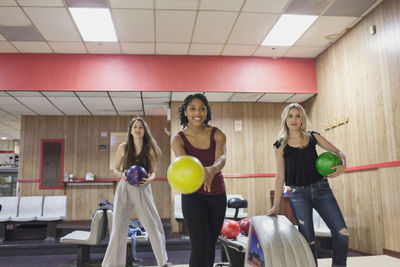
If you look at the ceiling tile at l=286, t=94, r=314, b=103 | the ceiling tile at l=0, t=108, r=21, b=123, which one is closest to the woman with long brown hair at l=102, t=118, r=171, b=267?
the ceiling tile at l=286, t=94, r=314, b=103

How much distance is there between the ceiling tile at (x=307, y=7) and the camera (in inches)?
184

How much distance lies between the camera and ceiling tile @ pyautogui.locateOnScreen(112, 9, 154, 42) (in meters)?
4.88

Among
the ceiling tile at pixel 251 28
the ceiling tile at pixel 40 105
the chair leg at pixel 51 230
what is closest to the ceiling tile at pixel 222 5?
the ceiling tile at pixel 251 28

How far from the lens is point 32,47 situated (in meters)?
5.91

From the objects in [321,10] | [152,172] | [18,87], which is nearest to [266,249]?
[152,172]

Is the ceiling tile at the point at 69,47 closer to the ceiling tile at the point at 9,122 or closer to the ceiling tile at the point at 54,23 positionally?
the ceiling tile at the point at 54,23

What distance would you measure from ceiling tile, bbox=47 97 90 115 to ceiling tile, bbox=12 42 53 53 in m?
0.97

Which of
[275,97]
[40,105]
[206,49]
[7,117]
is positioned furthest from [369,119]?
[7,117]

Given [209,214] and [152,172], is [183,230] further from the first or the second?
[209,214]

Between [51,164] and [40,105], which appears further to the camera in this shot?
[51,164]

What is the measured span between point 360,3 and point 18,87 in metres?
5.57

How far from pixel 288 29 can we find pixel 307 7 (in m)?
0.64

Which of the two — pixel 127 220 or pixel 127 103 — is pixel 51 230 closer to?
pixel 127 103

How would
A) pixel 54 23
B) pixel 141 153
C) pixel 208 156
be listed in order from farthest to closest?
pixel 54 23 → pixel 141 153 → pixel 208 156
